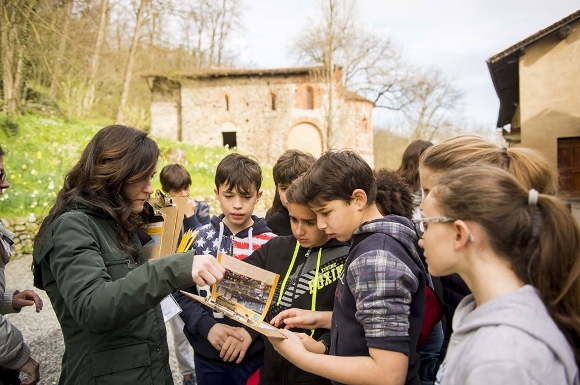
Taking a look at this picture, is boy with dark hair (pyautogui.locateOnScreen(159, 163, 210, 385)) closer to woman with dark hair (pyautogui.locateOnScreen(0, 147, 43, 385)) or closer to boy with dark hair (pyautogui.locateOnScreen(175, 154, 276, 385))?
boy with dark hair (pyautogui.locateOnScreen(175, 154, 276, 385))

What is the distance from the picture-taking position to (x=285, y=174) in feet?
10.6

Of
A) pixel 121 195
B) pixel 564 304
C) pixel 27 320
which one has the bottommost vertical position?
pixel 27 320

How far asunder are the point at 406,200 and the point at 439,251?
3.33 ft

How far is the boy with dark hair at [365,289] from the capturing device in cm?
153

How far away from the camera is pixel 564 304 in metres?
1.20

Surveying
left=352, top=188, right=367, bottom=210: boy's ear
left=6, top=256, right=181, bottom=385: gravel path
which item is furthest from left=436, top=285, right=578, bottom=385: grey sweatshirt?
left=6, top=256, right=181, bottom=385: gravel path

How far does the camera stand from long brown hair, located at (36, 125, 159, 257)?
1839 mm

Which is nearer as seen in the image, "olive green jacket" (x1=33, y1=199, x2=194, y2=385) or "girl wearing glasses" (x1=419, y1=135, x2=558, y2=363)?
"olive green jacket" (x1=33, y1=199, x2=194, y2=385)

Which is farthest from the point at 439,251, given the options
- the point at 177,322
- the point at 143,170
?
the point at 177,322

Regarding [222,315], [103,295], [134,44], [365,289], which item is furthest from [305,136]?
[103,295]

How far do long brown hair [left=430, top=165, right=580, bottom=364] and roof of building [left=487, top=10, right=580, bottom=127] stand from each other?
1374 centimetres

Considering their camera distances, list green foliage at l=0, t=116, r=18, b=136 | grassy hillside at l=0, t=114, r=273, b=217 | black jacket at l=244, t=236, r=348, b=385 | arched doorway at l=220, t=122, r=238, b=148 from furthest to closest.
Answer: arched doorway at l=220, t=122, r=238, b=148 → green foliage at l=0, t=116, r=18, b=136 → grassy hillside at l=0, t=114, r=273, b=217 → black jacket at l=244, t=236, r=348, b=385

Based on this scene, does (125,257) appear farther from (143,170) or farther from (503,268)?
(503,268)

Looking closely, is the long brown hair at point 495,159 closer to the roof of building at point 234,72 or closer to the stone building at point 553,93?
A: the stone building at point 553,93
